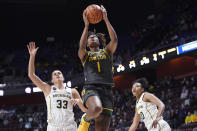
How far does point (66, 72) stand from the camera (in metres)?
20.1

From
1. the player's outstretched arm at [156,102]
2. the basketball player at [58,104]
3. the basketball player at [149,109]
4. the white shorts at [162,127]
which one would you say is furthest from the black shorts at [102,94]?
the white shorts at [162,127]

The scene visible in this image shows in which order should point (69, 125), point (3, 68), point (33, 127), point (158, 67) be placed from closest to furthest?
1. point (69, 125)
2. point (33, 127)
3. point (158, 67)
4. point (3, 68)

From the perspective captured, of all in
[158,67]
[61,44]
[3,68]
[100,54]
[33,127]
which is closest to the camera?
[100,54]

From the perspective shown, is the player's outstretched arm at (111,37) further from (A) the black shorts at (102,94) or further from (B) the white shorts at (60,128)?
(B) the white shorts at (60,128)

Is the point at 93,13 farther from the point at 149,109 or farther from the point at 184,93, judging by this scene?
the point at 184,93

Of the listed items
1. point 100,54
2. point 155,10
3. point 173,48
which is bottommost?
point 100,54

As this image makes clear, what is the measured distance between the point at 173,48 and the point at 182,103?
2.72 meters

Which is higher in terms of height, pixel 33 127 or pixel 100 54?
pixel 100 54

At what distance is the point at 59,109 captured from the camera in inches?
186

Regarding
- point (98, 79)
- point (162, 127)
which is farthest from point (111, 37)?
point (162, 127)

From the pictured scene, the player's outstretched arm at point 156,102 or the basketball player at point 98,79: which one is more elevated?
the basketball player at point 98,79

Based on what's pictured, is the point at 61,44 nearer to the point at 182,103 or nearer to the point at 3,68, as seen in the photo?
the point at 3,68

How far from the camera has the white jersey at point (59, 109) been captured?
4.68 meters

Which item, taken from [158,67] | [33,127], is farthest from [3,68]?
[158,67]
